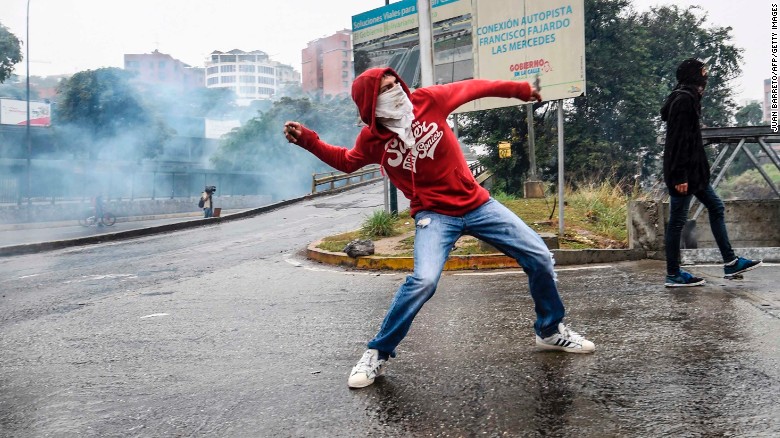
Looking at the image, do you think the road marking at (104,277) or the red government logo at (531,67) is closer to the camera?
the road marking at (104,277)

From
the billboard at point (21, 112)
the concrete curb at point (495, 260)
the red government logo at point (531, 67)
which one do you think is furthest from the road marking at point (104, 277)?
the billboard at point (21, 112)

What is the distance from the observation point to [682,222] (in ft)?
20.8

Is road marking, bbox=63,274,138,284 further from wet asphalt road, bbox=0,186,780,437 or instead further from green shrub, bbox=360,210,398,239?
green shrub, bbox=360,210,398,239

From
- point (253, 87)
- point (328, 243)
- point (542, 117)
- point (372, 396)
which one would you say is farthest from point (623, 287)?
point (253, 87)

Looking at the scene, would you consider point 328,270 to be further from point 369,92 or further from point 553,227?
point 369,92

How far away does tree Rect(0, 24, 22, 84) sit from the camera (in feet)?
140

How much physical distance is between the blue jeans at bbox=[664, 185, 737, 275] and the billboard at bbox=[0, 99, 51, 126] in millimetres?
63360

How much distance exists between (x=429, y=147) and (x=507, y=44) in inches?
298

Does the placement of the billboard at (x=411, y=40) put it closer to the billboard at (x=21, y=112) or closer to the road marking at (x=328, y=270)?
the road marking at (x=328, y=270)

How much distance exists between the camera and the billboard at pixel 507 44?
1018 centimetres

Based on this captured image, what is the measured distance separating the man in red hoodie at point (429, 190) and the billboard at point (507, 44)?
19.1ft

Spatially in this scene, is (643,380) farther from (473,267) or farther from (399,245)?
(399,245)

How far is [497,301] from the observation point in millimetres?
6270

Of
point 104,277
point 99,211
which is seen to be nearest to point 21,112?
point 99,211
